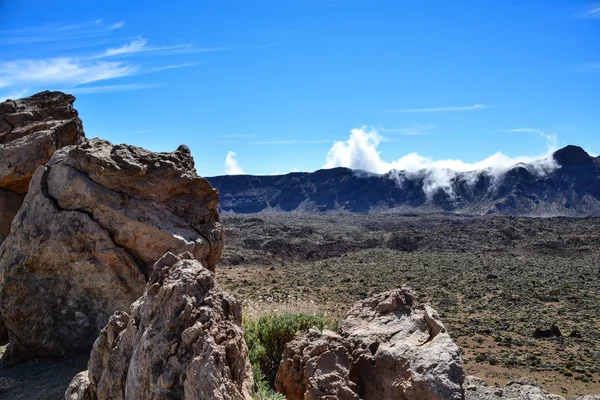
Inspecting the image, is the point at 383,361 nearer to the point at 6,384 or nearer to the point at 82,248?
the point at 82,248

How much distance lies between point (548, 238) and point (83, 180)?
158 ft

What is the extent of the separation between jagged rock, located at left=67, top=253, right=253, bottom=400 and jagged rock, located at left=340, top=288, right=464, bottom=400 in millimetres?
1366

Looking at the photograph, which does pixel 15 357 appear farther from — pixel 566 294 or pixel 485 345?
pixel 566 294

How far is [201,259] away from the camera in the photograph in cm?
960

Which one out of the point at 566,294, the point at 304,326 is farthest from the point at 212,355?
the point at 566,294

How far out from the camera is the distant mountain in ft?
383

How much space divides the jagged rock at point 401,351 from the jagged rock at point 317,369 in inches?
8.8

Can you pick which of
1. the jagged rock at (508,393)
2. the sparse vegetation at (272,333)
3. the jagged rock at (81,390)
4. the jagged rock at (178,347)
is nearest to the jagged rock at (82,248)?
the sparse vegetation at (272,333)

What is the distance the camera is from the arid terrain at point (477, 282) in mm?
15055

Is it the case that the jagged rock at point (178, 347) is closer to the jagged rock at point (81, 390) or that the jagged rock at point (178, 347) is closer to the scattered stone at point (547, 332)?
the jagged rock at point (81, 390)

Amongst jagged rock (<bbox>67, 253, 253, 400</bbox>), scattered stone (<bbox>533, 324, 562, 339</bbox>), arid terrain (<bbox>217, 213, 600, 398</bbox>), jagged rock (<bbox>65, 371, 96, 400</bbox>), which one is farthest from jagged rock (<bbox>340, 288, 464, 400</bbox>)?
scattered stone (<bbox>533, 324, 562, 339</bbox>)

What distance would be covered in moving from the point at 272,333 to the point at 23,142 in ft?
24.2

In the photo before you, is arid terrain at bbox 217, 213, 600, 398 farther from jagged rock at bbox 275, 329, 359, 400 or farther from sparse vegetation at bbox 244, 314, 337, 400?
jagged rock at bbox 275, 329, 359, 400

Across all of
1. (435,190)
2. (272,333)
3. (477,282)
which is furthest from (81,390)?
(435,190)
